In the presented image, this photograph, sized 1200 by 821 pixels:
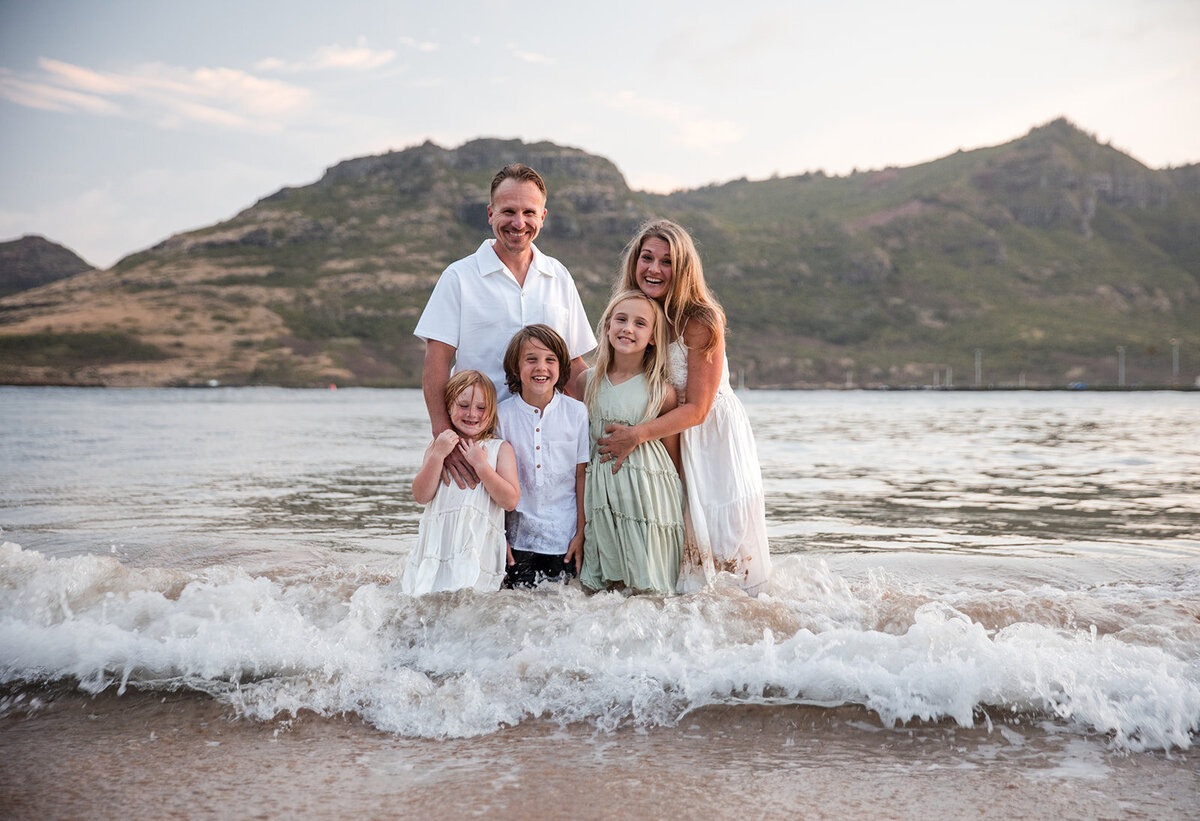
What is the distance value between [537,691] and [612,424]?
1.45 meters

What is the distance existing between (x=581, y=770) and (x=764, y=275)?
438ft

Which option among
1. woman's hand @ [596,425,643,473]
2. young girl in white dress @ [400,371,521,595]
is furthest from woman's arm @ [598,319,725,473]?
young girl in white dress @ [400,371,521,595]

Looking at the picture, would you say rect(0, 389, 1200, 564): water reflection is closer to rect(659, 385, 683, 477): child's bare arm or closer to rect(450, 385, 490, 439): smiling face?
rect(450, 385, 490, 439): smiling face

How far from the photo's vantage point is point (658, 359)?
450 centimetres

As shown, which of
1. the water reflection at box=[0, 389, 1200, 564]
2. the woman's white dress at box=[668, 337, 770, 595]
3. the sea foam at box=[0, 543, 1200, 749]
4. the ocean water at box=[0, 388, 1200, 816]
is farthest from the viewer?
the water reflection at box=[0, 389, 1200, 564]

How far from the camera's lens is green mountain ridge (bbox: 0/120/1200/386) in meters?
112

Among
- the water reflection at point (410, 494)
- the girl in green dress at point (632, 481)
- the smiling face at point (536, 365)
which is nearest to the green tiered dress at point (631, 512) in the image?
the girl in green dress at point (632, 481)

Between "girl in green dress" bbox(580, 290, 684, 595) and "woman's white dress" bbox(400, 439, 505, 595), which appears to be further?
"girl in green dress" bbox(580, 290, 684, 595)

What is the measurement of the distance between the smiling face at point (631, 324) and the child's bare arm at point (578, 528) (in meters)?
0.68

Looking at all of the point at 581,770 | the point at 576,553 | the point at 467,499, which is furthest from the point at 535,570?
the point at 581,770

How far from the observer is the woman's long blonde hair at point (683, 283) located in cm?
442

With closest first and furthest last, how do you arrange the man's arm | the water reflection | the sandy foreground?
the sandy foreground, the man's arm, the water reflection

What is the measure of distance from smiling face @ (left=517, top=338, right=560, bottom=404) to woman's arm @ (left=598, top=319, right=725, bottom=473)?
0.42 m

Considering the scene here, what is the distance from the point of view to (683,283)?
444cm
